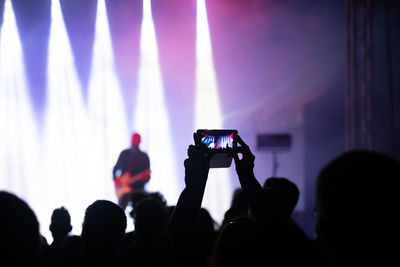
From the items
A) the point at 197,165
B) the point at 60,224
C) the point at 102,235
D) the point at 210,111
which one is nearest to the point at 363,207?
the point at 197,165

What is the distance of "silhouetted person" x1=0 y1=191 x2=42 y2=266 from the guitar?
4.36 m

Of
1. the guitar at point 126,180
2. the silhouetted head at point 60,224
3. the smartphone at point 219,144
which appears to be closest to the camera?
the smartphone at point 219,144

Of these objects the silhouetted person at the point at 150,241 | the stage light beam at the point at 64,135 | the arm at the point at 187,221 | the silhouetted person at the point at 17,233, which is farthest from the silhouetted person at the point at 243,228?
the stage light beam at the point at 64,135

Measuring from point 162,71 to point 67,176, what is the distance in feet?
8.37

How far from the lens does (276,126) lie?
7.34 meters

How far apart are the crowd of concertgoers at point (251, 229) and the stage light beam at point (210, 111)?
5.54m

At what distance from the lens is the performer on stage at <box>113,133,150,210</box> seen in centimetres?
519

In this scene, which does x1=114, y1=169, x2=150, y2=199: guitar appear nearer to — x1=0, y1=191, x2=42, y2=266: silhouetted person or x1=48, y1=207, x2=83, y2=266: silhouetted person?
x1=48, y1=207, x2=83, y2=266: silhouetted person

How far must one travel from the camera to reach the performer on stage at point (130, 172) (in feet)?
17.0

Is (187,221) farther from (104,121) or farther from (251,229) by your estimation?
(104,121)

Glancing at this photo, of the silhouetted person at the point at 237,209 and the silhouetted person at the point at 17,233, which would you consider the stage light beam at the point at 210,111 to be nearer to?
the silhouetted person at the point at 237,209

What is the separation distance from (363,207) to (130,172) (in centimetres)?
464

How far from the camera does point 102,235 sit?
1550 millimetres

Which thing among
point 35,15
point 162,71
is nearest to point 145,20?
point 162,71
